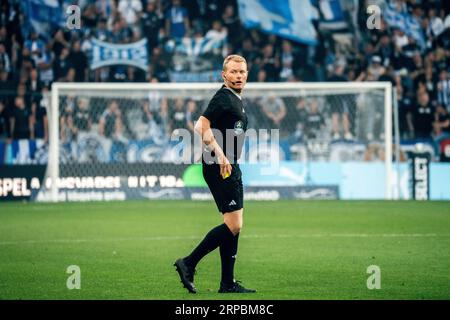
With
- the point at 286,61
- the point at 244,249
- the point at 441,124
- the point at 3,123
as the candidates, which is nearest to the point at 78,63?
the point at 3,123

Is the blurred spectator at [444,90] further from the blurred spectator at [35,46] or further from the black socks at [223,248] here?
the black socks at [223,248]

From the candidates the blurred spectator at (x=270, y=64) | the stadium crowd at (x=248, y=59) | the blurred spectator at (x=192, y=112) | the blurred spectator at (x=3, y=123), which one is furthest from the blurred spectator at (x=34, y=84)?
the blurred spectator at (x=270, y=64)

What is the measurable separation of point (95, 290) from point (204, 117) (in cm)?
183

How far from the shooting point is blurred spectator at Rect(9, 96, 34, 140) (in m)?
23.5

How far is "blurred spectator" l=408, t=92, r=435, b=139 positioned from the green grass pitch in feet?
14.0

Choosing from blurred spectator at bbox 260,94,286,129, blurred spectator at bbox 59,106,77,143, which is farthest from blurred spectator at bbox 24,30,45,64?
blurred spectator at bbox 260,94,286,129

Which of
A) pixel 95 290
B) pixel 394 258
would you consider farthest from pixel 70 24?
pixel 95 290

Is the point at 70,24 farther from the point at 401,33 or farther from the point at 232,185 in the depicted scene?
the point at 232,185

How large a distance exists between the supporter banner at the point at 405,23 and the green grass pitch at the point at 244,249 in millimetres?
7581

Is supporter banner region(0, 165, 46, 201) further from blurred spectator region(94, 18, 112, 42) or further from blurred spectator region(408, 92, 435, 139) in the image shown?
blurred spectator region(408, 92, 435, 139)

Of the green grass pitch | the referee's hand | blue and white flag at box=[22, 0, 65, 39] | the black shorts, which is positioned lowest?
the green grass pitch

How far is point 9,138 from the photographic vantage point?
23.4 metres

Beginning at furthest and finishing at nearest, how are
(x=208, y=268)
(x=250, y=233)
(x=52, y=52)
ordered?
(x=52, y=52) < (x=250, y=233) < (x=208, y=268)

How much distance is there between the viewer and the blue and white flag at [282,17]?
27.8 meters
